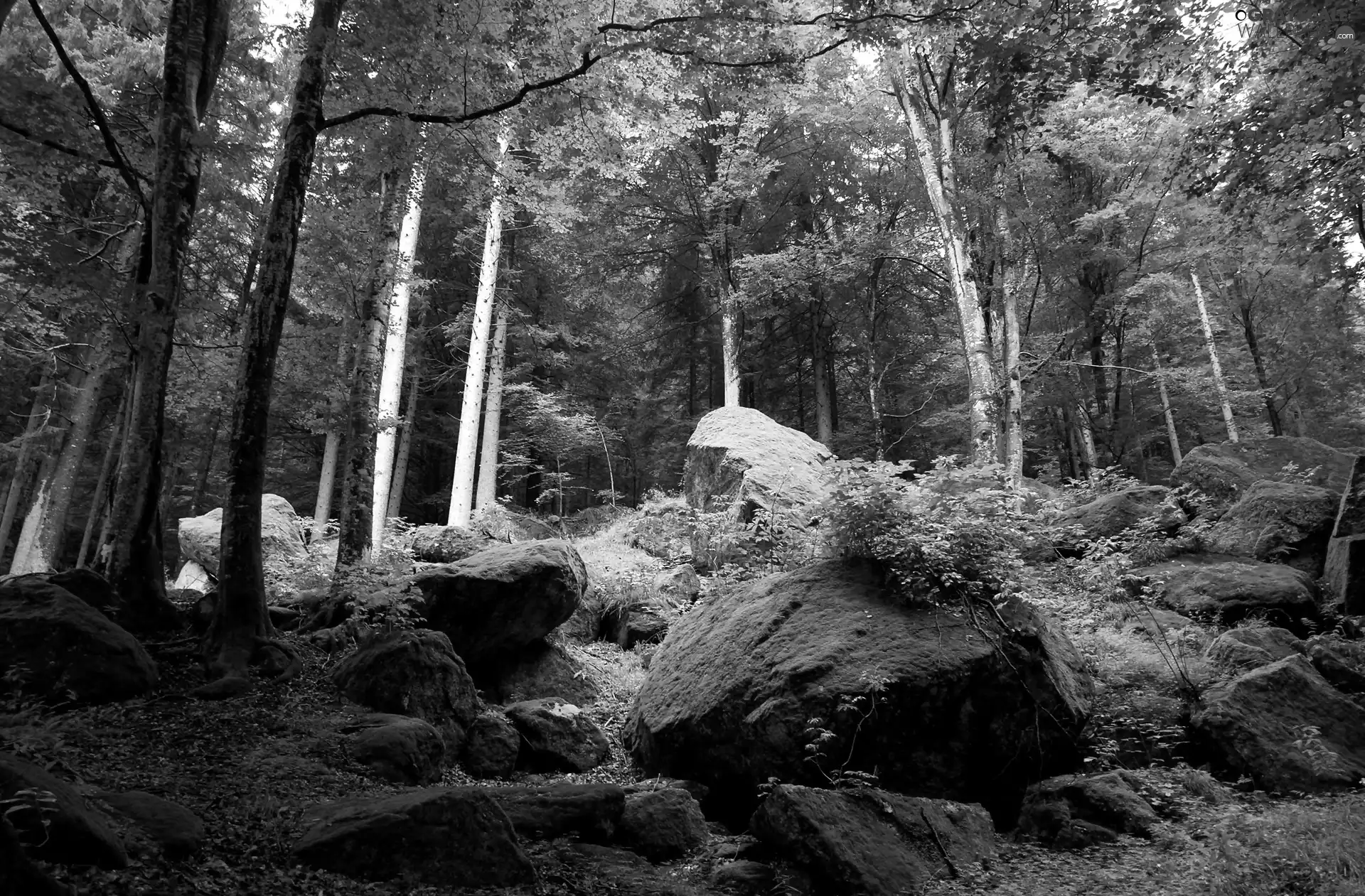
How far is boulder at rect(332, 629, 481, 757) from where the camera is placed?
6844mm

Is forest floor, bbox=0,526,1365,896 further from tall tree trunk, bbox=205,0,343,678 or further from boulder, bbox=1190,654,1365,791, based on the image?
tall tree trunk, bbox=205,0,343,678

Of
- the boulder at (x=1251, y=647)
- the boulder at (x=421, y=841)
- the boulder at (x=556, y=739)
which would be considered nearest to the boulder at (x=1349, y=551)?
the boulder at (x=1251, y=647)

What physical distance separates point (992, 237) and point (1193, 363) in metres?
18.1

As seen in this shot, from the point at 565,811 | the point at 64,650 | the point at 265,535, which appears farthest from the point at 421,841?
the point at 265,535

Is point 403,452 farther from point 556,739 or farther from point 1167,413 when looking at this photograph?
point 1167,413

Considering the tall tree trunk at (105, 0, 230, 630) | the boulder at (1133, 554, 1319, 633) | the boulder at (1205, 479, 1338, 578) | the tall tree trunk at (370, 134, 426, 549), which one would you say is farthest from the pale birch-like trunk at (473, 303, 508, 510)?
the boulder at (1205, 479, 1338, 578)

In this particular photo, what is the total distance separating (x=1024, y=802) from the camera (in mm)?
6031

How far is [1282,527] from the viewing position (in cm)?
1078

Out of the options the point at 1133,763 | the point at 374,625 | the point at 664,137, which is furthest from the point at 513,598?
the point at 664,137

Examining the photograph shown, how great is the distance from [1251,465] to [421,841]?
53.5 feet

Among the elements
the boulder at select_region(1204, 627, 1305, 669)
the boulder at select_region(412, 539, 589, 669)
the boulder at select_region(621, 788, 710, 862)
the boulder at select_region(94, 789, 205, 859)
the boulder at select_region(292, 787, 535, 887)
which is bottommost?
the boulder at select_region(621, 788, 710, 862)

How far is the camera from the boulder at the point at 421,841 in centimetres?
377

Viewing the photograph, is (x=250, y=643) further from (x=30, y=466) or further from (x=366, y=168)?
(x=30, y=466)

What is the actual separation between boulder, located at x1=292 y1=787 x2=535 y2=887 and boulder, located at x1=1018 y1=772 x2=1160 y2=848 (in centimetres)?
395
